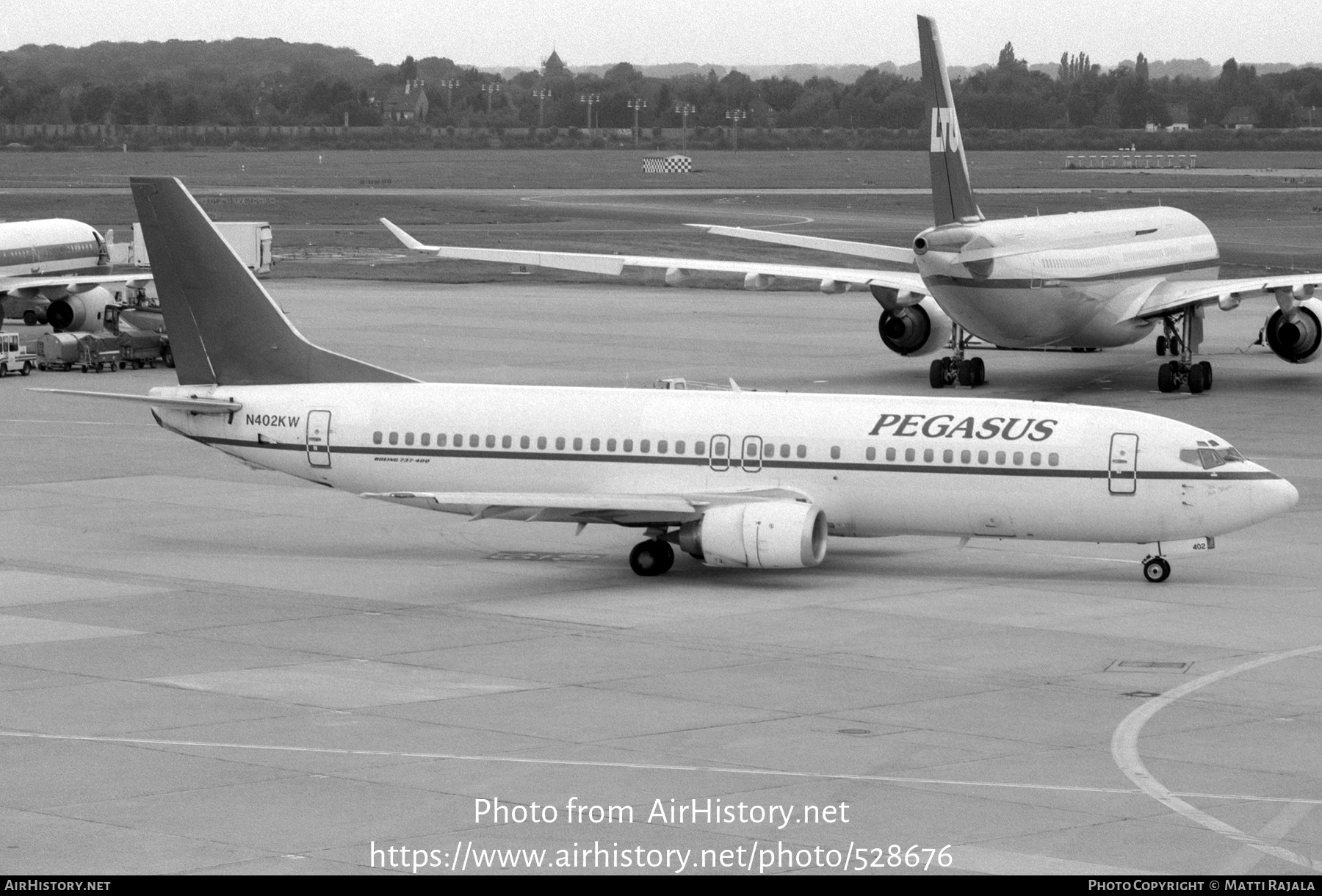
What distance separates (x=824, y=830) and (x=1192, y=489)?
17.2 m

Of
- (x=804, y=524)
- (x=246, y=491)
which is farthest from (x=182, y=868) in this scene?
(x=246, y=491)

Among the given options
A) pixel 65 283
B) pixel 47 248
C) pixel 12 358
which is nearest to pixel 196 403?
pixel 12 358

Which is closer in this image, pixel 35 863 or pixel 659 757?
pixel 35 863

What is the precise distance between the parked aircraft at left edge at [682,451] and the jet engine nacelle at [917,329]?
94.5ft

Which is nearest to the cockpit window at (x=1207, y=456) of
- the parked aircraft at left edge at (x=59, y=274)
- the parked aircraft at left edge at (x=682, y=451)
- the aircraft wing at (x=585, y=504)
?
the parked aircraft at left edge at (x=682, y=451)

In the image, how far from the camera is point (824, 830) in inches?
861

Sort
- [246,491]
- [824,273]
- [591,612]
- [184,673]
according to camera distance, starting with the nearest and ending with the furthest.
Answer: [184,673], [591,612], [246,491], [824,273]

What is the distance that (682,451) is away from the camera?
3891 cm

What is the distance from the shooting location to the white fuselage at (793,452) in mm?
37094

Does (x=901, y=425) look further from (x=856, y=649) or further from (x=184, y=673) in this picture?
(x=184, y=673)

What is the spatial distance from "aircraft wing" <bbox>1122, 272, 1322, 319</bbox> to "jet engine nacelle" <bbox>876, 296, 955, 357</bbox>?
6.47m

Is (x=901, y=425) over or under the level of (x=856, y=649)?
over

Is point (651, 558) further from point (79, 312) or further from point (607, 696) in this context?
point (79, 312)

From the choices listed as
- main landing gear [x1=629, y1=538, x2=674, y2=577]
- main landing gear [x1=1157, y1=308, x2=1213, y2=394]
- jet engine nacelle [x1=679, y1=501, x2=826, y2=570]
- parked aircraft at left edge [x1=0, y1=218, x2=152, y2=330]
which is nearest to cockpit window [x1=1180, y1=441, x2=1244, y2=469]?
jet engine nacelle [x1=679, y1=501, x2=826, y2=570]
